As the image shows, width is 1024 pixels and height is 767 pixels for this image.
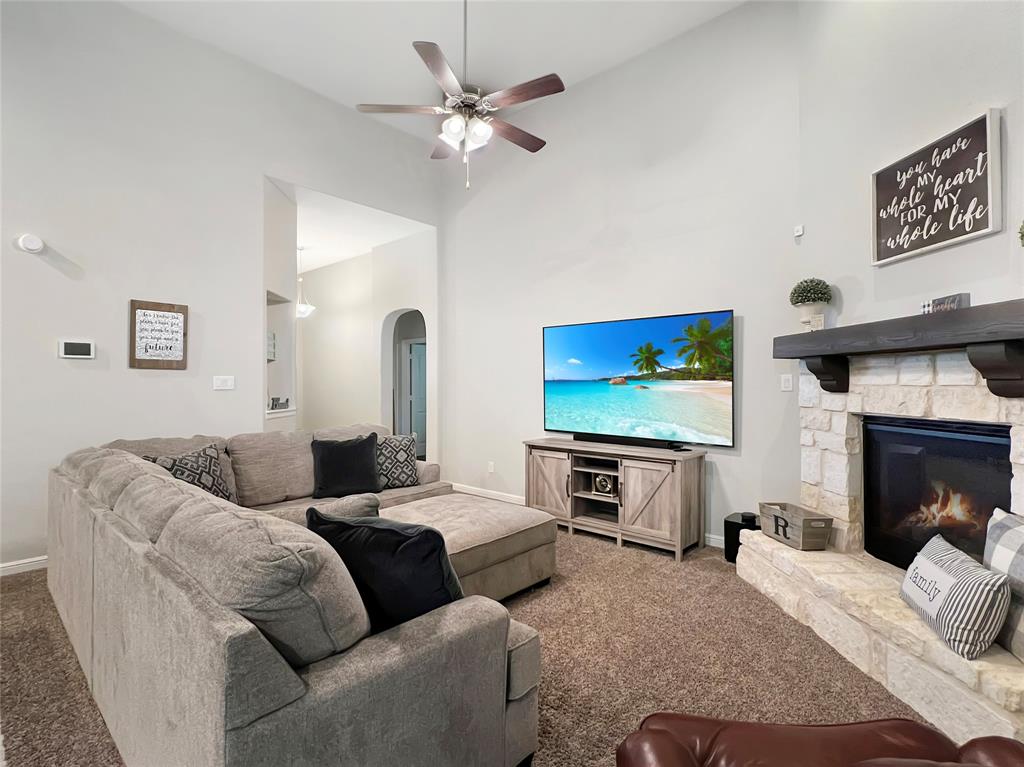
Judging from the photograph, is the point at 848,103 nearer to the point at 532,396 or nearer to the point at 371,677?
the point at 532,396

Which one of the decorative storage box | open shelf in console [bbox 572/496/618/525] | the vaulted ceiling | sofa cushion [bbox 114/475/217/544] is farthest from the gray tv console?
the vaulted ceiling

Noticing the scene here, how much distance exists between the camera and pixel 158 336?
368cm

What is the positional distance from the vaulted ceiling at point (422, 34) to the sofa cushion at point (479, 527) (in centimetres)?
338

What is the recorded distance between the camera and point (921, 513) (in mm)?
2416

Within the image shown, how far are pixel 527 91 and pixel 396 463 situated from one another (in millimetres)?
2560

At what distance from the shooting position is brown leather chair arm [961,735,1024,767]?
2.87 feet

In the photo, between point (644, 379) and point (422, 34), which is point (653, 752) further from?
point (422, 34)

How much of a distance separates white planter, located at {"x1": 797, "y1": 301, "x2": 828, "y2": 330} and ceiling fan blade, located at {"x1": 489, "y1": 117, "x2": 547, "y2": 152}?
1970 mm

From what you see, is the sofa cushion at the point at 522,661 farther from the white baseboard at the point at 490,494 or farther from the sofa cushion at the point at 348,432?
the white baseboard at the point at 490,494

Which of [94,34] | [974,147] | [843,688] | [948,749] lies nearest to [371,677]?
[948,749]

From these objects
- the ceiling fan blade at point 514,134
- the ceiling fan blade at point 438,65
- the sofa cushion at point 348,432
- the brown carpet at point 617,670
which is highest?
the ceiling fan blade at point 438,65

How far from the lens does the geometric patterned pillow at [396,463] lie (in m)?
3.67

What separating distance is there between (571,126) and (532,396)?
96.6 inches

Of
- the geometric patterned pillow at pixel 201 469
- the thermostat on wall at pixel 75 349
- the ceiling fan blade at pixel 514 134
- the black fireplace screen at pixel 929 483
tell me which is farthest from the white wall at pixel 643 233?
the thermostat on wall at pixel 75 349
